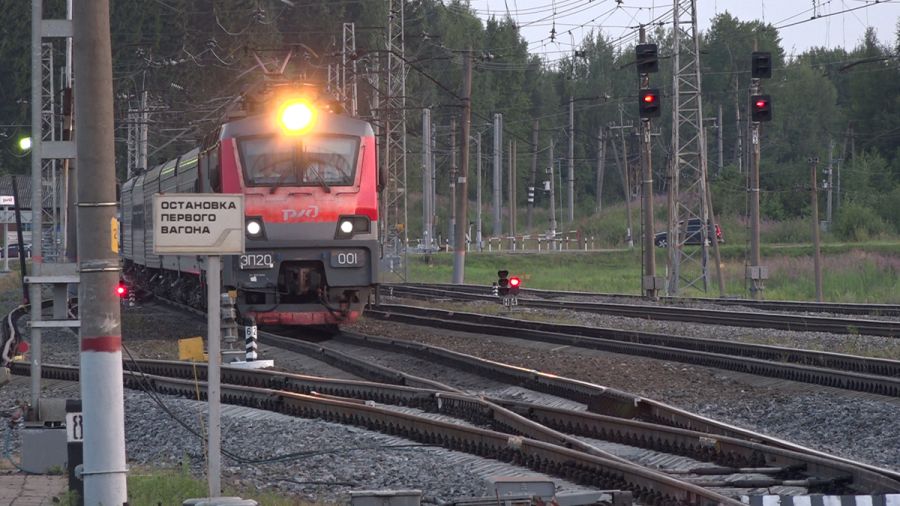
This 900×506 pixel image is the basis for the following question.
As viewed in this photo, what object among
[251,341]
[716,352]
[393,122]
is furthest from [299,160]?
[393,122]

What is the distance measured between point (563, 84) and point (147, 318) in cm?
9291

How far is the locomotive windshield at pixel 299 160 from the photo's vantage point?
19.2m

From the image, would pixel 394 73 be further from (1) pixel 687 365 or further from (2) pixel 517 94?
(2) pixel 517 94

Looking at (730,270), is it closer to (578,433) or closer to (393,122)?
(393,122)

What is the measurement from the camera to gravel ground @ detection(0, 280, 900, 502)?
9.00 metres

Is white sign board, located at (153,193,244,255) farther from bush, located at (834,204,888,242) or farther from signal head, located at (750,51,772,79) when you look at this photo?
bush, located at (834,204,888,242)

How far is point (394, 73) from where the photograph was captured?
153ft

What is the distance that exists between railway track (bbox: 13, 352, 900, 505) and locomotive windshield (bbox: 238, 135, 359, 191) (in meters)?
5.32

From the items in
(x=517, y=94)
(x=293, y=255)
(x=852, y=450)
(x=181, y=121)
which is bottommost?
(x=852, y=450)

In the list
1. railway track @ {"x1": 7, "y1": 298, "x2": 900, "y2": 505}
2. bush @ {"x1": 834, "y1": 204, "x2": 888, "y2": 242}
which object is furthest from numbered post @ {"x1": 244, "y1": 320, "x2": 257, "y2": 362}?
bush @ {"x1": 834, "y1": 204, "x2": 888, "y2": 242}

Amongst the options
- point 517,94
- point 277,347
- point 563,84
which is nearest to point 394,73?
point 277,347

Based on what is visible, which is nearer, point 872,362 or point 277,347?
point 872,362

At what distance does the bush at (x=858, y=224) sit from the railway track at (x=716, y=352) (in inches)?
1619

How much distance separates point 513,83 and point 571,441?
99.9m
